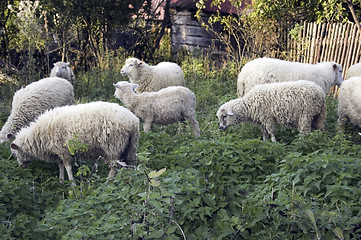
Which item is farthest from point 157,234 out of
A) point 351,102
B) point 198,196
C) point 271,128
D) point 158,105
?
point 351,102

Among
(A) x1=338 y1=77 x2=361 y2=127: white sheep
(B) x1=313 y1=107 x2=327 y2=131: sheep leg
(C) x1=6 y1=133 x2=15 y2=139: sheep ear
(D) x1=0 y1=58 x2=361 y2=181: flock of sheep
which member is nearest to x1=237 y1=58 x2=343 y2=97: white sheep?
(D) x1=0 y1=58 x2=361 y2=181: flock of sheep

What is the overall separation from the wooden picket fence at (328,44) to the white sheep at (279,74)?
1924 mm

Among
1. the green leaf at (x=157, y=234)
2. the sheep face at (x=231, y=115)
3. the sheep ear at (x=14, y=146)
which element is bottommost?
the sheep face at (x=231, y=115)

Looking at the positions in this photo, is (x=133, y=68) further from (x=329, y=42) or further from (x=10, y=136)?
(x=329, y=42)

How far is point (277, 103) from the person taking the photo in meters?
7.02

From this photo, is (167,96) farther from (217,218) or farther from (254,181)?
(217,218)

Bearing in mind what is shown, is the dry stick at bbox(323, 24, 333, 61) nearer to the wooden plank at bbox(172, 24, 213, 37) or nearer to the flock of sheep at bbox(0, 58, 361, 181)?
the flock of sheep at bbox(0, 58, 361, 181)

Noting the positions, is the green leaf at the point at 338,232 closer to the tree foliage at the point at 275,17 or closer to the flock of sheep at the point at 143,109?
the flock of sheep at the point at 143,109

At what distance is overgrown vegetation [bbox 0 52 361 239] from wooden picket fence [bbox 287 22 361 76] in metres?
5.54

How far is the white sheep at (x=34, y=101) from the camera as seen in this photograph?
707 cm

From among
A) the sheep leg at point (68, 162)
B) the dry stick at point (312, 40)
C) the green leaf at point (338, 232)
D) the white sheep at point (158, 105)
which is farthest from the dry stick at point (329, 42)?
the green leaf at point (338, 232)

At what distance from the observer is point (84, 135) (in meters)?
5.46

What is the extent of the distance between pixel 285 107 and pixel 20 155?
3690 millimetres

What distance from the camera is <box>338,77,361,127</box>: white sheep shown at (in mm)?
7250
